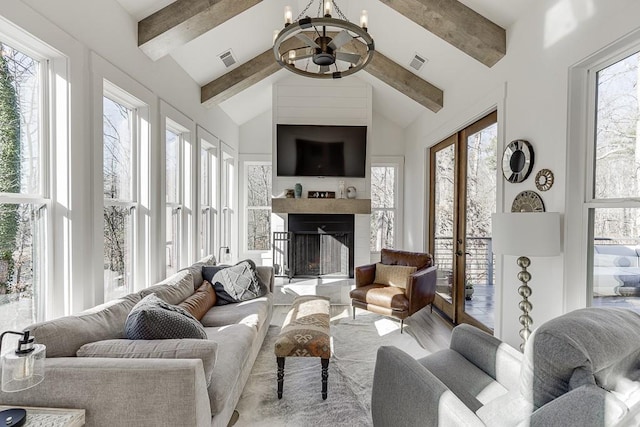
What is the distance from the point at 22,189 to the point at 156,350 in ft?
3.83

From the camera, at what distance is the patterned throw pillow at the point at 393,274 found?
4203mm

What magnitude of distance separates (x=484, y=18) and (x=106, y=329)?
3.63 m

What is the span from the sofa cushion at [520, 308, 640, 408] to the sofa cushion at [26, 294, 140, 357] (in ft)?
6.59

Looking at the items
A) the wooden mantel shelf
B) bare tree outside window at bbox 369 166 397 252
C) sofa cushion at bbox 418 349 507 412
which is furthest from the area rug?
bare tree outside window at bbox 369 166 397 252

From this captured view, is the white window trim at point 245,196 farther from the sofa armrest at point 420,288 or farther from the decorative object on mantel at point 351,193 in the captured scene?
the sofa armrest at point 420,288

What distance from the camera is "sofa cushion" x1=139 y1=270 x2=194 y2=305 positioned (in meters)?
2.73

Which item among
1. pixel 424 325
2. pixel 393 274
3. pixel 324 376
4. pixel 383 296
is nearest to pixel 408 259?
pixel 393 274

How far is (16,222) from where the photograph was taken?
1.86m

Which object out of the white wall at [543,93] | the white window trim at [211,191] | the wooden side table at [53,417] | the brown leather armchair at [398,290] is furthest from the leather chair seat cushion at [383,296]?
the wooden side table at [53,417]

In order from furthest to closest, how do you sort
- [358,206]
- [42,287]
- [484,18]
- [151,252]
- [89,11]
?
[358,206]
[151,252]
[484,18]
[89,11]
[42,287]

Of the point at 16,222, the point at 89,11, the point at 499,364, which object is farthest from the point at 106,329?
the point at 499,364

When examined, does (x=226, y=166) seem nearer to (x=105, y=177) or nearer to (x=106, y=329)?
(x=105, y=177)

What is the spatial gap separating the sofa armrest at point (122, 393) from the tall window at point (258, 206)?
4.92m

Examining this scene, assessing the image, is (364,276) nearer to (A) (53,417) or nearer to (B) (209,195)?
(B) (209,195)
